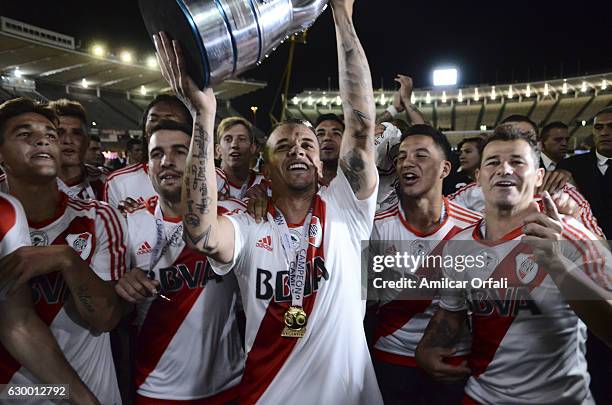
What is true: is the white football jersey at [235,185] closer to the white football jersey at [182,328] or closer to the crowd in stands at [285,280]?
the crowd in stands at [285,280]

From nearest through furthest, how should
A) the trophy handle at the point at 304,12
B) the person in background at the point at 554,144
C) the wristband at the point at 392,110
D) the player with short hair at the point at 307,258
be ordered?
1. the trophy handle at the point at 304,12
2. the player with short hair at the point at 307,258
3. the wristband at the point at 392,110
4. the person in background at the point at 554,144

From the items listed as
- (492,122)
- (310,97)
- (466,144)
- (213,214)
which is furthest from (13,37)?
(492,122)

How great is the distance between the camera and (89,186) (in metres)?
3.84

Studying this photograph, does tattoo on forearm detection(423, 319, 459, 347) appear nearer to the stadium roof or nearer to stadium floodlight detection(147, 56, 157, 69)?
the stadium roof

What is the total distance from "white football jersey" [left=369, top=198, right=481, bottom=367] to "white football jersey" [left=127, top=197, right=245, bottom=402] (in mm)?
986

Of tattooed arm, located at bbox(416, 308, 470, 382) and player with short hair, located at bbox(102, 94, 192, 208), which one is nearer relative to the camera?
tattooed arm, located at bbox(416, 308, 470, 382)

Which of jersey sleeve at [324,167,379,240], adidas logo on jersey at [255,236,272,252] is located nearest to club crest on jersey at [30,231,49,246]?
adidas logo on jersey at [255,236,272,252]

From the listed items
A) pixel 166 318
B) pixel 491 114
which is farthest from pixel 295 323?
pixel 491 114

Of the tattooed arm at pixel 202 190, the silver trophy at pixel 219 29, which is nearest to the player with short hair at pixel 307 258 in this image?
the tattooed arm at pixel 202 190

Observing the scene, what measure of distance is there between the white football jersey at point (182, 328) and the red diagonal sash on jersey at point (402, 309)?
1.00m

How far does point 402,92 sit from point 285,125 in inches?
61.3

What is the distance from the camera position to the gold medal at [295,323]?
2061mm

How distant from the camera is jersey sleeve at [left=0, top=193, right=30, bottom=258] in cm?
191

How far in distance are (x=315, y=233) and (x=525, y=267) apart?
1.02 metres
